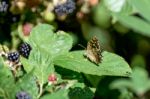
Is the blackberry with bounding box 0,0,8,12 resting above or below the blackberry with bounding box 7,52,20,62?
below

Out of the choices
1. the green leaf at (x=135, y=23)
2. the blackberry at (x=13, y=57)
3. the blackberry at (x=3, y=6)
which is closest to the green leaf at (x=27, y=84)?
the blackberry at (x=13, y=57)

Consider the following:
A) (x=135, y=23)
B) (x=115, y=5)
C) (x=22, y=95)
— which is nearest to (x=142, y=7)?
(x=135, y=23)

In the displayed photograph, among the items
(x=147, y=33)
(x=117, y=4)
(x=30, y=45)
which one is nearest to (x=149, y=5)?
(x=147, y=33)

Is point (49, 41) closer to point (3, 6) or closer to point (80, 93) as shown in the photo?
point (80, 93)

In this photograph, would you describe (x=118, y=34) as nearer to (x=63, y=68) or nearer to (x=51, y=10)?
(x=51, y=10)

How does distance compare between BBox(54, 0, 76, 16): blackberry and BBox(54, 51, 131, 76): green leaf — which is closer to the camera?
BBox(54, 51, 131, 76): green leaf

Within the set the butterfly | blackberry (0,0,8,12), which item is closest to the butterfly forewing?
the butterfly

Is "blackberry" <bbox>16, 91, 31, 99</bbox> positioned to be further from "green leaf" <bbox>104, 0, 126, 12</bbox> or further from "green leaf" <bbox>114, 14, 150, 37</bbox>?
"green leaf" <bbox>104, 0, 126, 12</bbox>
